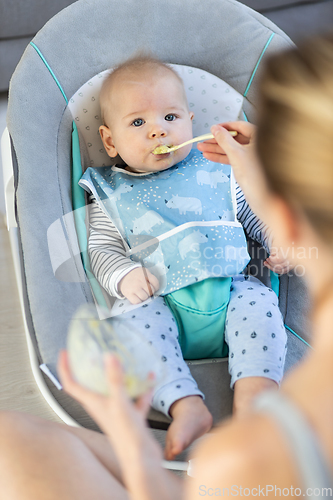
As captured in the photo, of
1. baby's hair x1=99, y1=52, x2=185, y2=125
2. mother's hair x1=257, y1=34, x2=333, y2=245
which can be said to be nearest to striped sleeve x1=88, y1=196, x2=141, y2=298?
baby's hair x1=99, y1=52, x2=185, y2=125

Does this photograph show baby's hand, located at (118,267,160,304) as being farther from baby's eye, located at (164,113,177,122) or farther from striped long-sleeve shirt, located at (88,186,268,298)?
baby's eye, located at (164,113,177,122)

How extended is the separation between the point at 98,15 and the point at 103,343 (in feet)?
2.58

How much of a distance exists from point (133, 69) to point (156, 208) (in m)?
0.33

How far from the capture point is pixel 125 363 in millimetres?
752

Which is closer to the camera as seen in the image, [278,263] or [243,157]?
[243,157]

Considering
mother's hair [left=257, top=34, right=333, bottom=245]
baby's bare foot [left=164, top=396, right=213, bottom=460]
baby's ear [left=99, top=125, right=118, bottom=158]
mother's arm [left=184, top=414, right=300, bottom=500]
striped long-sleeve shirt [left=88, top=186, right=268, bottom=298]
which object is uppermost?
mother's hair [left=257, top=34, right=333, bottom=245]

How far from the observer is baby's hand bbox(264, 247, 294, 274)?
102 centimetres

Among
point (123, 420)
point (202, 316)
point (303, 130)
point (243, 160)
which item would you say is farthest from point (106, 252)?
point (303, 130)

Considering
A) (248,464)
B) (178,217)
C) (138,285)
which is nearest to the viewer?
(248,464)

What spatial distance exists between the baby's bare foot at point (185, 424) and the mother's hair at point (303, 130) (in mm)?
420

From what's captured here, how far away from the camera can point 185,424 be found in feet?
2.33

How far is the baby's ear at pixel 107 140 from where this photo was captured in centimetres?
112

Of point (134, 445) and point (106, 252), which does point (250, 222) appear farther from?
point (134, 445)

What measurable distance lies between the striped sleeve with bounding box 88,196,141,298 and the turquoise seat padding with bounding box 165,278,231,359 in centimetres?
12
